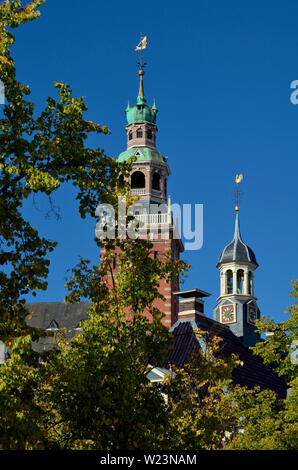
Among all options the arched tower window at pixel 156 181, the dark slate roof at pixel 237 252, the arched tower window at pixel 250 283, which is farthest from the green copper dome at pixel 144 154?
the arched tower window at pixel 250 283

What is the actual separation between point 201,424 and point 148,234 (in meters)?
54.9

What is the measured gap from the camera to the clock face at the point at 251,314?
60.8 m

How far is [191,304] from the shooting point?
51094 mm

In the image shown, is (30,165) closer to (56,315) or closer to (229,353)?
(229,353)

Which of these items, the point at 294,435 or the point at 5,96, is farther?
the point at 294,435

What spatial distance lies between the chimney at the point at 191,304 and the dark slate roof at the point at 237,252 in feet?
40.4

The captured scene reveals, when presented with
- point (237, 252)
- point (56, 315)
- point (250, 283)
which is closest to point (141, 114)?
point (56, 315)

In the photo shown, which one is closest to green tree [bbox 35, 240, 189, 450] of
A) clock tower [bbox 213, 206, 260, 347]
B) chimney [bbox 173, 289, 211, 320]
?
chimney [bbox 173, 289, 211, 320]

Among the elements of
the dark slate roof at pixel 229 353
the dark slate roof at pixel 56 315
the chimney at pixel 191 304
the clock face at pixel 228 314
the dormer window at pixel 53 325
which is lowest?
the dark slate roof at pixel 229 353

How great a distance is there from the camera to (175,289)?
7162 centimetres

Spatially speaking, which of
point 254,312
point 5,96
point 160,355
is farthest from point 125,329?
point 254,312

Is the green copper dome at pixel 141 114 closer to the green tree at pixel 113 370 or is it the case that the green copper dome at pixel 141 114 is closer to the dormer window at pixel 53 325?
the dormer window at pixel 53 325

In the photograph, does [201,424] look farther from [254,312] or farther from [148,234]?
[148,234]

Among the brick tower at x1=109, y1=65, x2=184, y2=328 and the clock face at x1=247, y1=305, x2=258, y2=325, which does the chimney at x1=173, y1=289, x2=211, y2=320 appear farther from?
the brick tower at x1=109, y1=65, x2=184, y2=328
